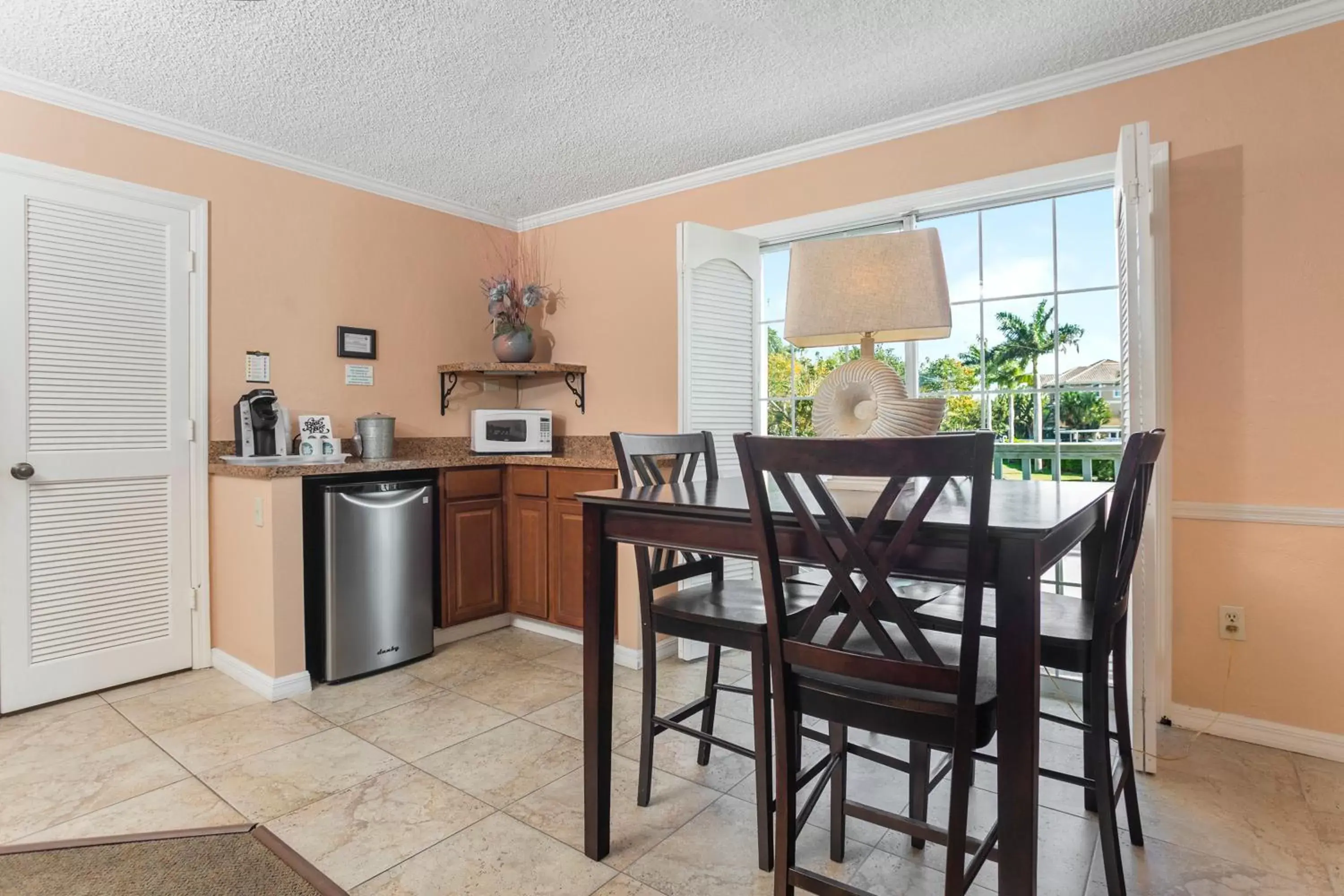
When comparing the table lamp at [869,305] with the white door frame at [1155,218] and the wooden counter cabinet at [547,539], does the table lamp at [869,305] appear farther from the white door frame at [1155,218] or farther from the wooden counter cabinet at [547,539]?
the wooden counter cabinet at [547,539]

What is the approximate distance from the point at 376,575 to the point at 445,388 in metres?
1.36

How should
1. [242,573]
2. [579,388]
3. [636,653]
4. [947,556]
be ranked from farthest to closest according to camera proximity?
[579,388] → [636,653] → [242,573] → [947,556]

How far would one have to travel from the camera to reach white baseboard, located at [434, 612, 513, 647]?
3.54 m

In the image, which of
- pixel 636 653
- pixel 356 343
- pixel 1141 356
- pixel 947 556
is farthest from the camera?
pixel 356 343

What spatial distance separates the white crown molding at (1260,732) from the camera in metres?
2.27

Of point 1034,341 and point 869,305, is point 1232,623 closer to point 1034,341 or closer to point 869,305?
point 1034,341

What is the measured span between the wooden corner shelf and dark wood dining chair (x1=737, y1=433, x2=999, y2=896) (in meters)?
2.78

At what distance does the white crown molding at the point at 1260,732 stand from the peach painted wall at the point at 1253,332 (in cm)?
3

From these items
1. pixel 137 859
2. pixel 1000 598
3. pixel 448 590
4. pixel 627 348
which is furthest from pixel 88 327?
pixel 1000 598

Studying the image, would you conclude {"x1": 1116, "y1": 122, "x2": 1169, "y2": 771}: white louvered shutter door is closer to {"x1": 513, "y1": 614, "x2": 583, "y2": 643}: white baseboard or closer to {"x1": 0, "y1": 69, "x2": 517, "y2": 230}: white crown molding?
{"x1": 513, "y1": 614, "x2": 583, "y2": 643}: white baseboard

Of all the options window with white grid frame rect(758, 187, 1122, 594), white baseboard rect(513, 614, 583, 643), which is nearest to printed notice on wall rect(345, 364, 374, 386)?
white baseboard rect(513, 614, 583, 643)

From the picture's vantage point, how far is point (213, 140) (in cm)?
313

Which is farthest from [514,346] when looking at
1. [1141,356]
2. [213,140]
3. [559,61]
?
[1141,356]

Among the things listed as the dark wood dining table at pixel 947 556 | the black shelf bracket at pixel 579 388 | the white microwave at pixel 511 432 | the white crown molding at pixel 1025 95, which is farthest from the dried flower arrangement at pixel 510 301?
the dark wood dining table at pixel 947 556
